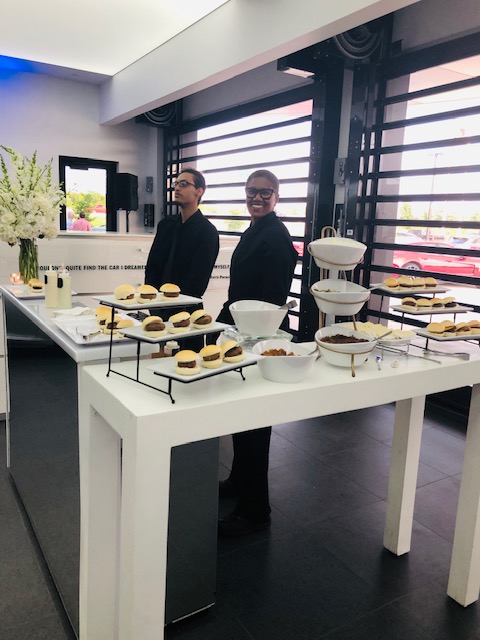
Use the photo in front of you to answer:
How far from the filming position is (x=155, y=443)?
3.86 ft

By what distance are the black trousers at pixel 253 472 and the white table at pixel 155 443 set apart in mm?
628

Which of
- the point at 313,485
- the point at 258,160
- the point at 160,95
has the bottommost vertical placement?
the point at 313,485

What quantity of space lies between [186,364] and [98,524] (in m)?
0.60

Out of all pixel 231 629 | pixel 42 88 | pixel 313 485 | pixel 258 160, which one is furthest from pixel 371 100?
pixel 42 88

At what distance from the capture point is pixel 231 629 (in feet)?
5.82

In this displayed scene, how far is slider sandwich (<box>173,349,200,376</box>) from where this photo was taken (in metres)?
1.27

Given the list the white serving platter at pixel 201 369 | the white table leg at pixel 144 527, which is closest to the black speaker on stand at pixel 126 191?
the white serving platter at pixel 201 369

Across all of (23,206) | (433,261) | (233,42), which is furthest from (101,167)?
(23,206)

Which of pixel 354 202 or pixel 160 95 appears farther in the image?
pixel 160 95

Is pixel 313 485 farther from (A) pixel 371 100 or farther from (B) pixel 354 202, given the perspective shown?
(A) pixel 371 100

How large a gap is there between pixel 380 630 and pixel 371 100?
14.1 ft

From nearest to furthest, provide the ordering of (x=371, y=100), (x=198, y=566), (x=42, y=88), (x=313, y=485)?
(x=198, y=566) < (x=313, y=485) < (x=371, y=100) < (x=42, y=88)

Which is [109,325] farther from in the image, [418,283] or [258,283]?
[418,283]

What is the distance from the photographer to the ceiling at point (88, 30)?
16.0 feet
